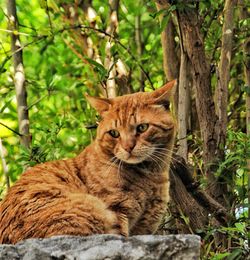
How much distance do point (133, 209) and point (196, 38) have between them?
1.41 m

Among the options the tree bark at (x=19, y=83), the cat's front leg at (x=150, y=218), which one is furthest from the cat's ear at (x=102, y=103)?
the tree bark at (x=19, y=83)

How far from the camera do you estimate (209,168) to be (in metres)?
5.50

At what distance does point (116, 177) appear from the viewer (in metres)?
4.59

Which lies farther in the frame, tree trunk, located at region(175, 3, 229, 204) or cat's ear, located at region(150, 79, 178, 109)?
tree trunk, located at region(175, 3, 229, 204)

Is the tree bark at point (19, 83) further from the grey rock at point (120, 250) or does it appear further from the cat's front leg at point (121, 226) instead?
the grey rock at point (120, 250)

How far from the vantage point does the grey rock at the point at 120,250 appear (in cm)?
319

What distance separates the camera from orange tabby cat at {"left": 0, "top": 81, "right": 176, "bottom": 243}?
425 cm

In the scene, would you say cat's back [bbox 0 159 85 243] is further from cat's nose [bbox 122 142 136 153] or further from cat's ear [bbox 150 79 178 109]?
cat's ear [bbox 150 79 178 109]

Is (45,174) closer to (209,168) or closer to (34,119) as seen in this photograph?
(209,168)

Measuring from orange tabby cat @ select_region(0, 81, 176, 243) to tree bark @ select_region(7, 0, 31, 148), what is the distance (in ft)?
3.26

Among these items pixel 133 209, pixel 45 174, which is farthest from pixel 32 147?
pixel 133 209

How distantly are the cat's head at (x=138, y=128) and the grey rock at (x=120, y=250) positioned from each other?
1.35 metres

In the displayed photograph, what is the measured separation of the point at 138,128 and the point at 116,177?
0.32 meters

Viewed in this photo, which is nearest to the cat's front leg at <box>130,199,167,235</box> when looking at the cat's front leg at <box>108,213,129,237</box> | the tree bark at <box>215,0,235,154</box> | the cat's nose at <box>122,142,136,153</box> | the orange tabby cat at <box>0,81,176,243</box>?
the orange tabby cat at <box>0,81,176,243</box>
